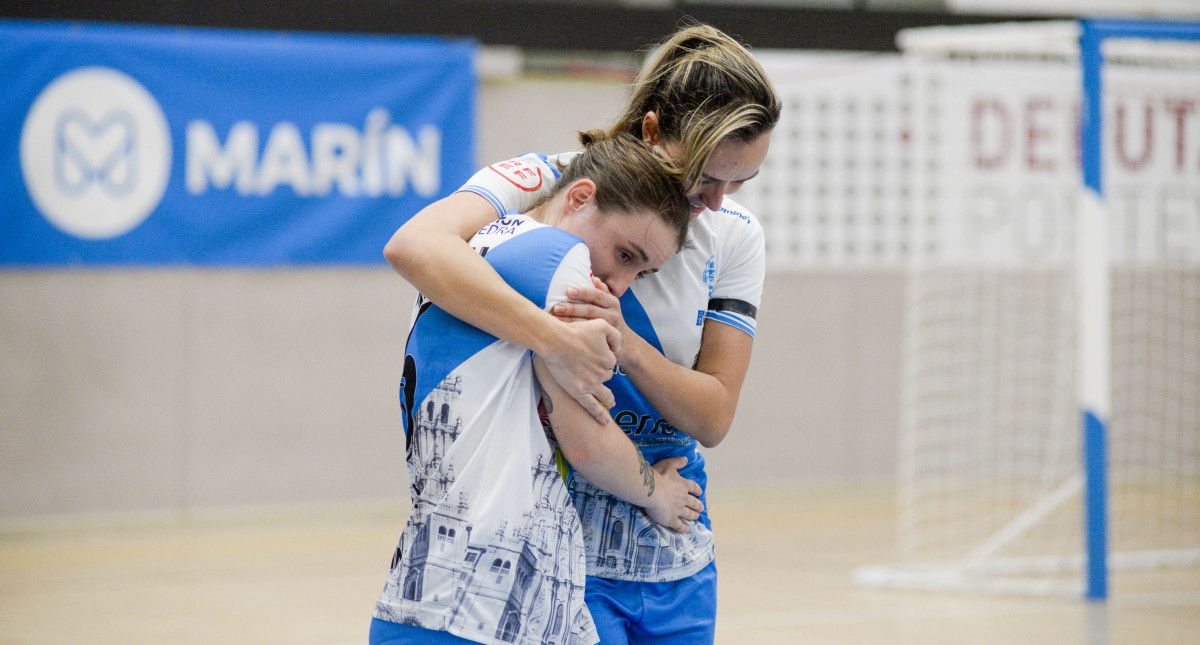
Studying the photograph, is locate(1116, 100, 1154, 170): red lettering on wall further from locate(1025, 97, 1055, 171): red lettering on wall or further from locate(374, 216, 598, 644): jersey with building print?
locate(374, 216, 598, 644): jersey with building print

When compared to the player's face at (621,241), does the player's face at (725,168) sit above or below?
above

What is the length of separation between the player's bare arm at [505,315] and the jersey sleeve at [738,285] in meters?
0.38

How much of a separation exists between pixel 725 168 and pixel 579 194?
0.21 meters

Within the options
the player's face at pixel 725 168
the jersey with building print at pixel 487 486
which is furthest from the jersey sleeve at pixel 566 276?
the player's face at pixel 725 168

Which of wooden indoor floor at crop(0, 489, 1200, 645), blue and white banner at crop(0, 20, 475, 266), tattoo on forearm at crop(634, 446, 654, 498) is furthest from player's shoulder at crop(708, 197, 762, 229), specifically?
blue and white banner at crop(0, 20, 475, 266)

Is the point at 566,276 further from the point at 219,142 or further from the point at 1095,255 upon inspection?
the point at 219,142

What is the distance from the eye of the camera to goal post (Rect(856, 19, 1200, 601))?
16.8 ft

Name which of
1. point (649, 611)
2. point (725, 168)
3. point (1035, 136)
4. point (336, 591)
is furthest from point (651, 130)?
point (1035, 136)

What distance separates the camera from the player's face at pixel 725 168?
5.88 ft

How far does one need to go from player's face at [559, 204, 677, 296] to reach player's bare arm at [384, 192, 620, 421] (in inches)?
4.8

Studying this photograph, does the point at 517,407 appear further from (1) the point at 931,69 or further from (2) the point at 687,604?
(1) the point at 931,69

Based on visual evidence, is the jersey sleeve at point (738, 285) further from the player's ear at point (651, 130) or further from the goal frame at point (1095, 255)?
the goal frame at point (1095, 255)

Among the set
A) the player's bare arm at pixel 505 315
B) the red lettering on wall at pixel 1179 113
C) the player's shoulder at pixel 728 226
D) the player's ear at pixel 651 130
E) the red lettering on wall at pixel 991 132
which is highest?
the red lettering on wall at pixel 1179 113

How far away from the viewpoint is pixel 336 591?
5.32 metres
